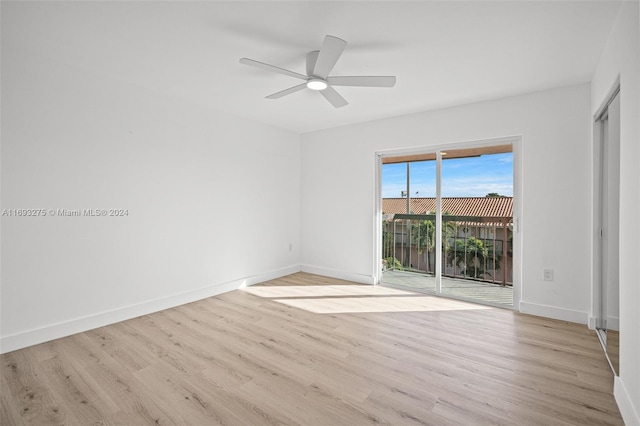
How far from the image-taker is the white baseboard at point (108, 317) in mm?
2486

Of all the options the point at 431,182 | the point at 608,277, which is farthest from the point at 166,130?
the point at 608,277

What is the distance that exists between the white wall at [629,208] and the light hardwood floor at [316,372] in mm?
225

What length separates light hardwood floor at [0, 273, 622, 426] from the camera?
1773mm

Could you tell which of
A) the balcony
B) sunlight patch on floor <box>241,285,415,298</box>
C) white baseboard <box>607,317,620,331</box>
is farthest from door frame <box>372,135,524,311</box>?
sunlight patch on floor <box>241,285,415,298</box>

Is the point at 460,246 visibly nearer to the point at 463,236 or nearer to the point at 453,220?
the point at 463,236

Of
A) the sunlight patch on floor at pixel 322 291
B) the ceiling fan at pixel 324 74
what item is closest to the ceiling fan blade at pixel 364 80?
the ceiling fan at pixel 324 74

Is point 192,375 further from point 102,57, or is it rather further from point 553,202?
point 553,202

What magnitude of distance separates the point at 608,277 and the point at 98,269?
4.59 m

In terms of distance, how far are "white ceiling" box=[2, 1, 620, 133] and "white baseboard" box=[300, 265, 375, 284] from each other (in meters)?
2.67

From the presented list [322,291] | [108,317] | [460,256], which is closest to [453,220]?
[460,256]

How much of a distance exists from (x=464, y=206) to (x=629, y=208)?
2141 mm

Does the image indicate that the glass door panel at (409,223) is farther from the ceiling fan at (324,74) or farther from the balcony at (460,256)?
the ceiling fan at (324,74)

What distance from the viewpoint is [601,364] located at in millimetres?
2291

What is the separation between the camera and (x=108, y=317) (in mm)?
3006
